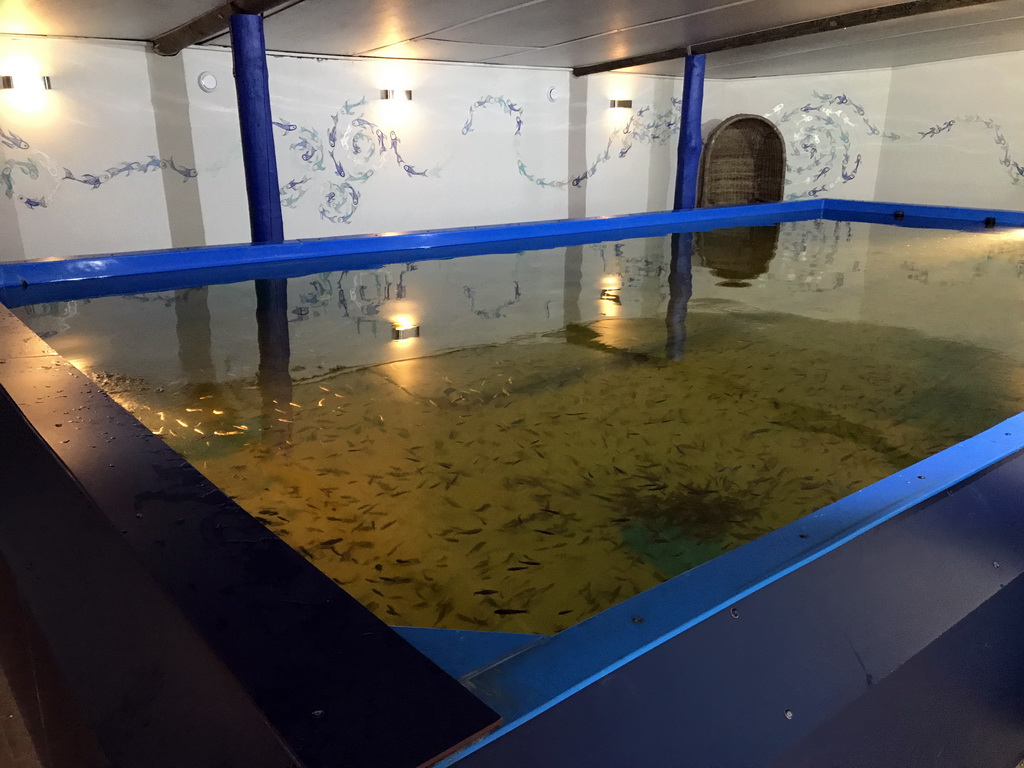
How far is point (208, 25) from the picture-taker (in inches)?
173

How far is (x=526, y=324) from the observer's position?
2992 mm

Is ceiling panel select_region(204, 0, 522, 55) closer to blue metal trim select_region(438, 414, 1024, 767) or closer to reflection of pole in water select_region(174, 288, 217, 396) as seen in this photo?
reflection of pole in water select_region(174, 288, 217, 396)

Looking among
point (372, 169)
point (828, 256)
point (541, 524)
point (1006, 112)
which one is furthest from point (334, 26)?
point (1006, 112)

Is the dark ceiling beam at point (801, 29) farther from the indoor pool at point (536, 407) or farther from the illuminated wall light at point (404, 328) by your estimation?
the illuminated wall light at point (404, 328)

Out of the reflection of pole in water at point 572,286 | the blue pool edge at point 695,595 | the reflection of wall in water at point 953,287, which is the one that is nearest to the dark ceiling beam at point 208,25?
the reflection of pole in water at point 572,286

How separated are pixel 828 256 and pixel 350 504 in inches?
170

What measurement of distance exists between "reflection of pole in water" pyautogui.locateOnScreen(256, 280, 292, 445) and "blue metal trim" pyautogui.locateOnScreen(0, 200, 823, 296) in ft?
1.74

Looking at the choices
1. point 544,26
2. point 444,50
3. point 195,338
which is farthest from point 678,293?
point 444,50

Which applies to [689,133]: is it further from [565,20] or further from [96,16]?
[96,16]

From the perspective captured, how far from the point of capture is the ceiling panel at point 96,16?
391 cm

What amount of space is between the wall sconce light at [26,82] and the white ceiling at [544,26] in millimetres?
283

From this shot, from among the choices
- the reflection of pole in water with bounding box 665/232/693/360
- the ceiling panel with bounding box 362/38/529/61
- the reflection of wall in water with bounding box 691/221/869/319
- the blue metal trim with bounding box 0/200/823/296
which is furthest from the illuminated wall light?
the ceiling panel with bounding box 362/38/529/61

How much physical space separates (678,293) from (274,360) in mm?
2094

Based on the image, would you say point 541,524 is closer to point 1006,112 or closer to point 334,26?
point 334,26
